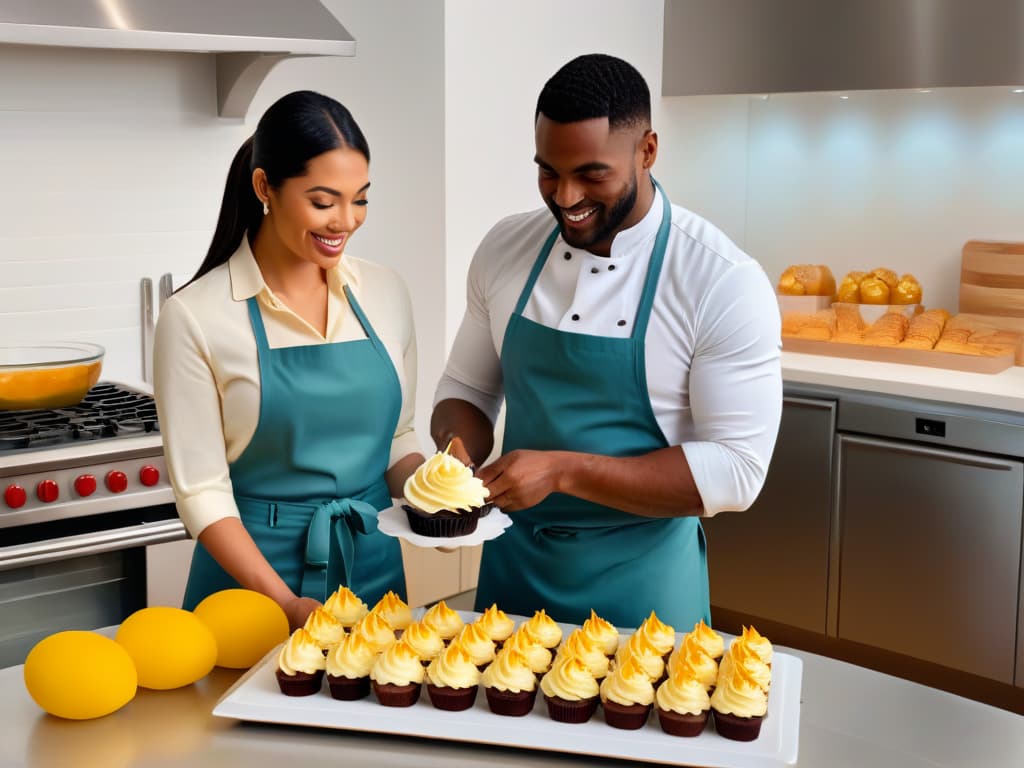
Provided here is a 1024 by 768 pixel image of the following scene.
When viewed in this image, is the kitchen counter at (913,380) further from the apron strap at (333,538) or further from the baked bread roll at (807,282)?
the apron strap at (333,538)

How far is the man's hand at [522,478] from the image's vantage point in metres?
1.49

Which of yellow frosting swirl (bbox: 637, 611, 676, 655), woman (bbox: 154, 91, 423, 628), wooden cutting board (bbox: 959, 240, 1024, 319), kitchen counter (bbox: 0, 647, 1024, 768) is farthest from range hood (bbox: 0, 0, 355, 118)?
wooden cutting board (bbox: 959, 240, 1024, 319)

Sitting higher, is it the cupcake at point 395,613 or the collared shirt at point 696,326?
the collared shirt at point 696,326

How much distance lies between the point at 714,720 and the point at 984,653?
7.05ft

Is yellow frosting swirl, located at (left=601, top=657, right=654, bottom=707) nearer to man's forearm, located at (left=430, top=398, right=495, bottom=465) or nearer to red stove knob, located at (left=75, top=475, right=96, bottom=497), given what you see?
man's forearm, located at (left=430, top=398, right=495, bottom=465)

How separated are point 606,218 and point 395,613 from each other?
580mm

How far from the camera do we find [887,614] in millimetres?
3236

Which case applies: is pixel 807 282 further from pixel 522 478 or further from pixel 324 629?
pixel 324 629

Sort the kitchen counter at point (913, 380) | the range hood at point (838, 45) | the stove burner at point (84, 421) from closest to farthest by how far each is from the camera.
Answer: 1. the stove burner at point (84, 421)
2. the kitchen counter at point (913, 380)
3. the range hood at point (838, 45)

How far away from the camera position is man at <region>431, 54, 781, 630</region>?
1519 millimetres

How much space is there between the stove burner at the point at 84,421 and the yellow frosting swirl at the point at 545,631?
4.58 ft

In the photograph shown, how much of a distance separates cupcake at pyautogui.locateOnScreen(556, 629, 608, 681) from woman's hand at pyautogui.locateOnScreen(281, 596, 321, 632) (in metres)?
0.36

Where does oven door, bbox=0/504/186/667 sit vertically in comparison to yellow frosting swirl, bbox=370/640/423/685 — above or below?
below

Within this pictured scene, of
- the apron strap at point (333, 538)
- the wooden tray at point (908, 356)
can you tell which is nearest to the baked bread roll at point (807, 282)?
the wooden tray at point (908, 356)
